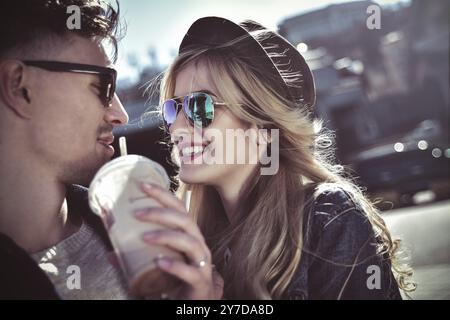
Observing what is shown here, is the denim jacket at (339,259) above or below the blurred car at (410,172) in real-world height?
above

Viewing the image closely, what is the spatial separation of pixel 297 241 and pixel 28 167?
1.06 meters

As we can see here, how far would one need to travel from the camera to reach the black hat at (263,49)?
200cm

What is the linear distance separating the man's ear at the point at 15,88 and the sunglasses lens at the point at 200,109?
67 centimetres

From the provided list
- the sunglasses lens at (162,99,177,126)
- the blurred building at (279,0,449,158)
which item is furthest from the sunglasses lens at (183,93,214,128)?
the blurred building at (279,0,449,158)

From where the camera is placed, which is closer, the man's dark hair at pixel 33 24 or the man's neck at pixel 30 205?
the man's neck at pixel 30 205

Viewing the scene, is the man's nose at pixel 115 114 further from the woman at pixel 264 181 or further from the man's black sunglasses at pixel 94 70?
the woman at pixel 264 181

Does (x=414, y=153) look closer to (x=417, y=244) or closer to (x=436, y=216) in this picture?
(x=436, y=216)

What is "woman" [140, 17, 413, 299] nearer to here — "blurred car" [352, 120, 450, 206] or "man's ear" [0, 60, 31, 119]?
"man's ear" [0, 60, 31, 119]

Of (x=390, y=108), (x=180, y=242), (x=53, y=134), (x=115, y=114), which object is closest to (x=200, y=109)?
(x=115, y=114)

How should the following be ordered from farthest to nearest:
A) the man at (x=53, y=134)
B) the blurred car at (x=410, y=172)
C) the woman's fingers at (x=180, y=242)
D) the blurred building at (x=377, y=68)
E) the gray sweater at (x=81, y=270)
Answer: the blurred building at (x=377, y=68) → the blurred car at (x=410, y=172) → the man at (x=53, y=134) → the gray sweater at (x=81, y=270) → the woman's fingers at (x=180, y=242)

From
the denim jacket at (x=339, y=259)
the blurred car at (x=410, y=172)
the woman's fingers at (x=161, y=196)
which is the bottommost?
the blurred car at (x=410, y=172)

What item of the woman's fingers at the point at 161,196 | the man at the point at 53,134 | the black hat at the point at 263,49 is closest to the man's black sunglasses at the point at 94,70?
the man at the point at 53,134

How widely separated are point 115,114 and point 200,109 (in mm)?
378

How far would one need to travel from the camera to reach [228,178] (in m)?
2.12
